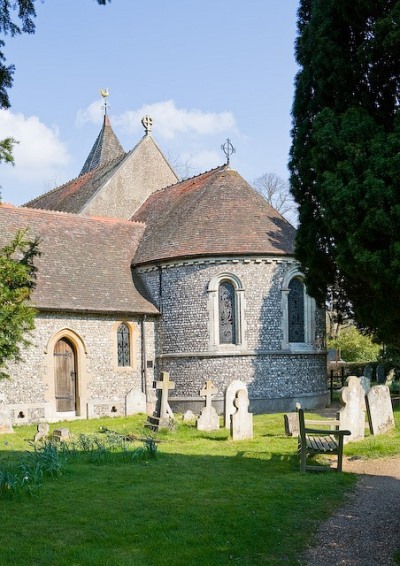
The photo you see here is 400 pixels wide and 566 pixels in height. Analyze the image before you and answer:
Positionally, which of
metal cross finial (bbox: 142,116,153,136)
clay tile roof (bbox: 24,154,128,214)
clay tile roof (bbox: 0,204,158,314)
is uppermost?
metal cross finial (bbox: 142,116,153,136)

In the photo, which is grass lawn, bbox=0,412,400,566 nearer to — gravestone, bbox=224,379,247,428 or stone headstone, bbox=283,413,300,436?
stone headstone, bbox=283,413,300,436

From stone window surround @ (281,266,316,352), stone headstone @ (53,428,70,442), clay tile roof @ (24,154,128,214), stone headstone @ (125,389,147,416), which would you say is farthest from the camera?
clay tile roof @ (24,154,128,214)

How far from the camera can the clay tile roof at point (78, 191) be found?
26.9 m

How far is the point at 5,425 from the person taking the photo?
1578cm

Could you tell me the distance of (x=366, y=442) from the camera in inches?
484

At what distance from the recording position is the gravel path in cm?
603

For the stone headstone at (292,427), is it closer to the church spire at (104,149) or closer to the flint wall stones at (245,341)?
the flint wall stones at (245,341)

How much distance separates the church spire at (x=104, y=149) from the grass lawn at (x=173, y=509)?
25.5 metres

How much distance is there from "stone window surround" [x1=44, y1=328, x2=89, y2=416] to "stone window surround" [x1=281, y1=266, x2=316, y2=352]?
6.44 meters

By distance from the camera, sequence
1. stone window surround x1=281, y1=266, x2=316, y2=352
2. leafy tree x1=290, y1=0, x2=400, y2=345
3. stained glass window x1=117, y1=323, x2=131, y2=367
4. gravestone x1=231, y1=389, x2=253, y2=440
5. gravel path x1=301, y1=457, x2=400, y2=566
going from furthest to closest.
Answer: stained glass window x1=117, y1=323, x2=131, y2=367 < stone window surround x1=281, y1=266, x2=316, y2=352 < gravestone x1=231, y1=389, x2=253, y2=440 < leafy tree x1=290, y1=0, x2=400, y2=345 < gravel path x1=301, y1=457, x2=400, y2=566

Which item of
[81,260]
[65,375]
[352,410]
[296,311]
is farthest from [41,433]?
[296,311]

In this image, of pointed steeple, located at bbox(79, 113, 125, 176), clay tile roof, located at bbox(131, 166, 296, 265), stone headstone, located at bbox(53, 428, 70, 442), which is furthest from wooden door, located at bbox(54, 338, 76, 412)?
pointed steeple, located at bbox(79, 113, 125, 176)

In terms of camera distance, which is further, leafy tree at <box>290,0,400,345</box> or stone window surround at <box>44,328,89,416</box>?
stone window surround at <box>44,328,89,416</box>

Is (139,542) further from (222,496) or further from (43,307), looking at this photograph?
(43,307)
